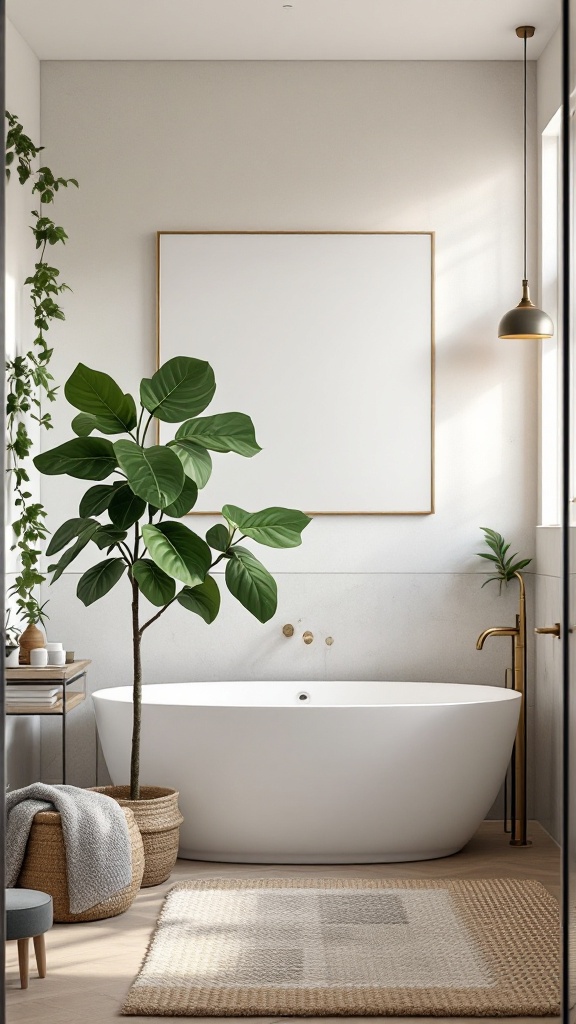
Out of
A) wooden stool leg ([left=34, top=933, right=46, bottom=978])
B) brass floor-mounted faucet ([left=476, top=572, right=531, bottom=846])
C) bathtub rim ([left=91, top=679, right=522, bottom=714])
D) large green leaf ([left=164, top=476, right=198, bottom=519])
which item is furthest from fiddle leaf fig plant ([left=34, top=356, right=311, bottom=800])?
brass floor-mounted faucet ([left=476, top=572, right=531, bottom=846])

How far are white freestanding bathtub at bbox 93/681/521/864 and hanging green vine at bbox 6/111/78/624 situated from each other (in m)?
0.68

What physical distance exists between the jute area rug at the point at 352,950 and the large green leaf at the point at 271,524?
1173mm

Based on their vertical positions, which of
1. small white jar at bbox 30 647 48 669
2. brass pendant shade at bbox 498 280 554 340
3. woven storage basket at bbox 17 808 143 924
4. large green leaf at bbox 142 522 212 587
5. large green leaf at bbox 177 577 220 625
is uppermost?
brass pendant shade at bbox 498 280 554 340

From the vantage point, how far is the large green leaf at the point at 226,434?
396cm

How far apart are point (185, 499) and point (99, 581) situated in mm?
406

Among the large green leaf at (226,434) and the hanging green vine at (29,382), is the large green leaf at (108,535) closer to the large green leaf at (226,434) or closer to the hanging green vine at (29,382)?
the large green leaf at (226,434)

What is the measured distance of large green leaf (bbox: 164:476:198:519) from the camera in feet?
12.4

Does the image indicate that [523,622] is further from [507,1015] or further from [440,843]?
[507,1015]

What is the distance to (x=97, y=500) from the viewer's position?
12.8 ft

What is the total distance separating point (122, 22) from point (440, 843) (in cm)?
343

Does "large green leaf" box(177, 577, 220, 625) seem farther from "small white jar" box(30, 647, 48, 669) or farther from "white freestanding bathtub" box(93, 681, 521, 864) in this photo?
"small white jar" box(30, 647, 48, 669)

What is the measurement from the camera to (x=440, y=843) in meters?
4.24

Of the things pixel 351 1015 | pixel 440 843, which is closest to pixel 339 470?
pixel 440 843

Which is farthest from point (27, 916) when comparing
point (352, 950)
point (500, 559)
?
point (500, 559)
